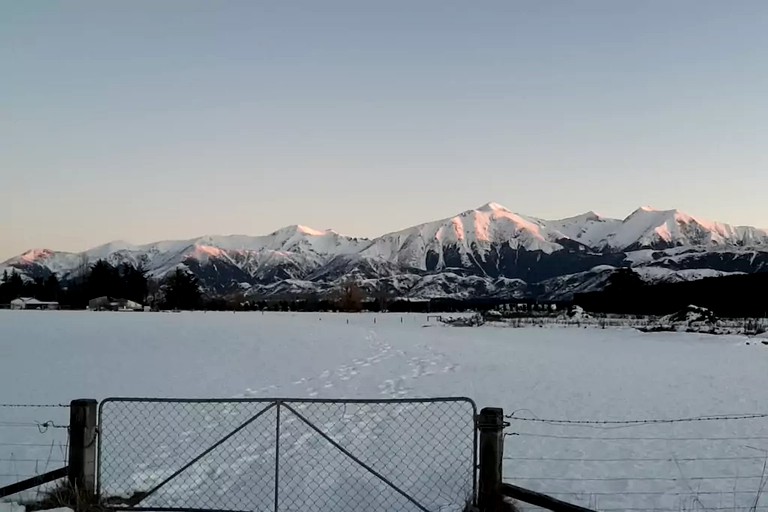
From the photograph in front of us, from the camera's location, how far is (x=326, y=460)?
864 cm

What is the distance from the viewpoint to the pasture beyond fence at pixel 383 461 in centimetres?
590

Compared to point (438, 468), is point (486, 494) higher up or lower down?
higher up

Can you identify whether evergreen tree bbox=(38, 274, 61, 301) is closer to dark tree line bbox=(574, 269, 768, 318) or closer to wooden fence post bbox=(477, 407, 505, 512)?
dark tree line bbox=(574, 269, 768, 318)

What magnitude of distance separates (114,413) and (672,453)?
871 centimetres

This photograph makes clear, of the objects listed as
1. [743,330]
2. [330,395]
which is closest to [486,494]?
[330,395]

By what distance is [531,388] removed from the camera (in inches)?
633

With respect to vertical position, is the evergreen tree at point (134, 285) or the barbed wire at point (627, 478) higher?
the evergreen tree at point (134, 285)

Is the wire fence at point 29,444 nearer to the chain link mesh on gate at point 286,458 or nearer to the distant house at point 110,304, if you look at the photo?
the chain link mesh on gate at point 286,458

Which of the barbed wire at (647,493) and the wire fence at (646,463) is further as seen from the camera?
the barbed wire at (647,493)

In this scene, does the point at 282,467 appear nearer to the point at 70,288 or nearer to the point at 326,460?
the point at 326,460

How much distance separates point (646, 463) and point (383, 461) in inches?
131

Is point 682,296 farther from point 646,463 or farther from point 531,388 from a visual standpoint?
point 646,463

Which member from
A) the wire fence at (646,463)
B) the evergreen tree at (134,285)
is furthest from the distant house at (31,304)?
the wire fence at (646,463)

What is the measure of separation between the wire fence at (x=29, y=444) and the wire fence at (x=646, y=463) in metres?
5.35
